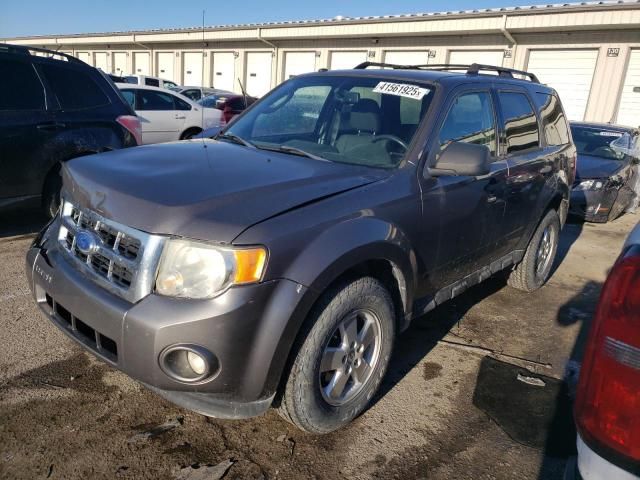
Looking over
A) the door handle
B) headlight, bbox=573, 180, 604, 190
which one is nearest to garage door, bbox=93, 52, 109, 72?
the door handle

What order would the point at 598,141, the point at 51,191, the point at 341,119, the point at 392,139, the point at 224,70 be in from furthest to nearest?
the point at 224,70, the point at 598,141, the point at 51,191, the point at 341,119, the point at 392,139

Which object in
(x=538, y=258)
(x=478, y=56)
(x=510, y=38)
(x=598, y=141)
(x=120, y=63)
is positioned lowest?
(x=538, y=258)

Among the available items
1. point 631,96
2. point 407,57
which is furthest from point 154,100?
point 631,96

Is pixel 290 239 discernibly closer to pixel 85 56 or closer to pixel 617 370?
pixel 617 370

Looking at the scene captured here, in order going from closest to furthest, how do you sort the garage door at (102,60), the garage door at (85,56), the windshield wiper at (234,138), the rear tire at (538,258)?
the windshield wiper at (234,138) → the rear tire at (538,258) → the garage door at (102,60) → the garage door at (85,56)

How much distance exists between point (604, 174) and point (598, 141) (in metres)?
1.63

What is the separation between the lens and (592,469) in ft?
4.29

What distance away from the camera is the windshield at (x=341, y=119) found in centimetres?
302

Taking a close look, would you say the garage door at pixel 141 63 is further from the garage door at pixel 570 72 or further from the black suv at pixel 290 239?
the black suv at pixel 290 239

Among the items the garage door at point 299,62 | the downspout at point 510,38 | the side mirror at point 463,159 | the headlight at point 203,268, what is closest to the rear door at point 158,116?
the side mirror at point 463,159

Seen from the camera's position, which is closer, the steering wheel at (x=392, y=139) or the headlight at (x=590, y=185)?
the steering wheel at (x=392, y=139)

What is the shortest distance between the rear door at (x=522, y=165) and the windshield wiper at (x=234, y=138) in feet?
6.03

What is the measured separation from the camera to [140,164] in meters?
2.64

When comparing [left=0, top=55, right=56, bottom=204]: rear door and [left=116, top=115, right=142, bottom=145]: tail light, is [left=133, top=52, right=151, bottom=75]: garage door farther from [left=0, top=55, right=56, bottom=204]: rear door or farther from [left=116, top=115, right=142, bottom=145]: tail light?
[left=0, top=55, right=56, bottom=204]: rear door
